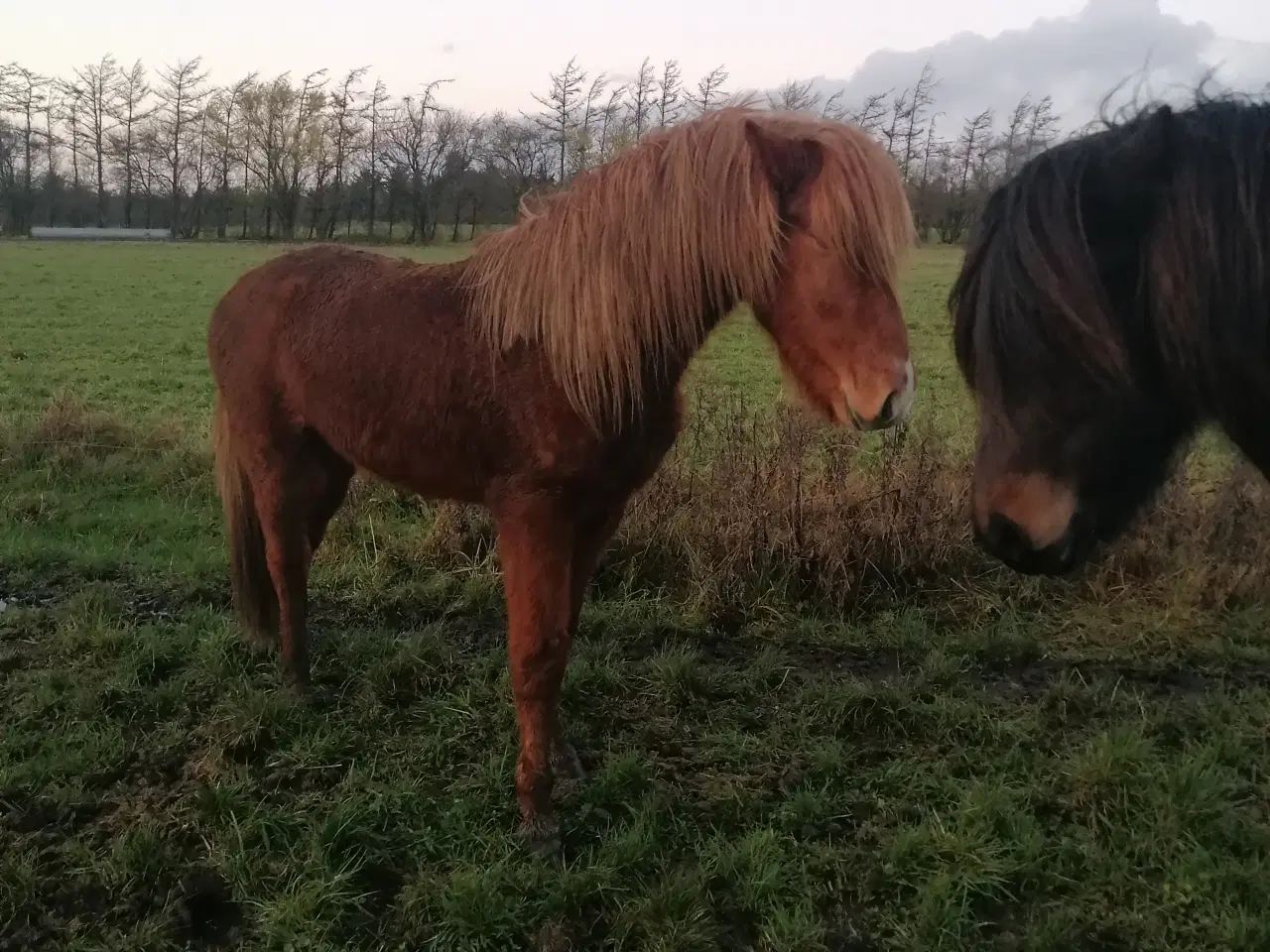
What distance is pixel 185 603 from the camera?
13.9 feet

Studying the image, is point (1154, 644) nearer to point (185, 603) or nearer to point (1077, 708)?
point (1077, 708)

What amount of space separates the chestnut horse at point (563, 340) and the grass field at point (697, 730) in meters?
0.41

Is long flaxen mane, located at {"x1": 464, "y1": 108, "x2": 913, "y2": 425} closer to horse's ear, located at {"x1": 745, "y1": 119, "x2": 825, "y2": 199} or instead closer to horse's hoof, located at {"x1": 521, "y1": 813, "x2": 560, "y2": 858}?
horse's ear, located at {"x1": 745, "y1": 119, "x2": 825, "y2": 199}

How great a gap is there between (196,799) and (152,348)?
42.9ft

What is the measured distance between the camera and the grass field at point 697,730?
2.31 meters

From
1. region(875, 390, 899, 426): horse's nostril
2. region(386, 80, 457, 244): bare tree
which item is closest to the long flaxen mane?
region(875, 390, 899, 426): horse's nostril

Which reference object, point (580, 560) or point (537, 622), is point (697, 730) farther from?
point (537, 622)

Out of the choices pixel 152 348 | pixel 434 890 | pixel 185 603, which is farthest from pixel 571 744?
pixel 152 348

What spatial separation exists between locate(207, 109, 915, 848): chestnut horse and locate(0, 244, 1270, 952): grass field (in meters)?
0.41

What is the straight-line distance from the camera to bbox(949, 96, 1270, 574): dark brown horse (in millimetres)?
1466

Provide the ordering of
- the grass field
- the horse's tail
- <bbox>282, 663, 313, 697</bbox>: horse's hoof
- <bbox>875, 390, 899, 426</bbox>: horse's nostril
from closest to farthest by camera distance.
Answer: <bbox>875, 390, 899, 426</bbox>: horse's nostril, the grass field, <bbox>282, 663, 313, 697</bbox>: horse's hoof, the horse's tail

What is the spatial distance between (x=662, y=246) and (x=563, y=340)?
399mm

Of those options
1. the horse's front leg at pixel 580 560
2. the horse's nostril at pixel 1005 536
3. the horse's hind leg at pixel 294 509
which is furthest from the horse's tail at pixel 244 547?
the horse's nostril at pixel 1005 536

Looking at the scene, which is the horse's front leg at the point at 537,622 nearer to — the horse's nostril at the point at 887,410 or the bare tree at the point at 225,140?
the horse's nostril at the point at 887,410
